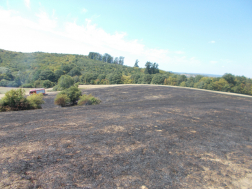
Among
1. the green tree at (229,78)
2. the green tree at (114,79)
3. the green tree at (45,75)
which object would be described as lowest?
the green tree at (45,75)

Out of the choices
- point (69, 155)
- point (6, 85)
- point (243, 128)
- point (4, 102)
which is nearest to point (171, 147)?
point (69, 155)

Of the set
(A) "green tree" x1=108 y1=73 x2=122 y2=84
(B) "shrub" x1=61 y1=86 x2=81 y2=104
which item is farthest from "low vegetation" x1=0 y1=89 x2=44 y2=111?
(A) "green tree" x1=108 y1=73 x2=122 y2=84

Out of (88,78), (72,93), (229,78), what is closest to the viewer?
(72,93)

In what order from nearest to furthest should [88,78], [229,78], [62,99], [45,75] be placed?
[62,99], [229,78], [45,75], [88,78]

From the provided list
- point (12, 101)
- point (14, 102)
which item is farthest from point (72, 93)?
point (12, 101)

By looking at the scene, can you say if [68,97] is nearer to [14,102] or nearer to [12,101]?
[14,102]

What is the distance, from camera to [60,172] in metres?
3.43

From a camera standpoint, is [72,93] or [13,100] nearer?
[13,100]

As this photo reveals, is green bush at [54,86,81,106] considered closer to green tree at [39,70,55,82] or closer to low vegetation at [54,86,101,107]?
low vegetation at [54,86,101,107]

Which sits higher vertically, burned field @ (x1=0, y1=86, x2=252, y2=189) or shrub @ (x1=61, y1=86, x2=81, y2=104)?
burned field @ (x1=0, y1=86, x2=252, y2=189)

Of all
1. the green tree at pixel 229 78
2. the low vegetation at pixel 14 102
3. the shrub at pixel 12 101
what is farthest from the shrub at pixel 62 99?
the green tree at pixel 229 78

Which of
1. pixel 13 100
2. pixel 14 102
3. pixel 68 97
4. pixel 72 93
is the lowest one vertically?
pixel 68 97

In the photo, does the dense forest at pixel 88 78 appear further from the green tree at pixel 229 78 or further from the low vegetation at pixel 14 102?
the low vegetation at pixel 14 102

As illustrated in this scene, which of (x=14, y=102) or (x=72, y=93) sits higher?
(x=72, y=93)
